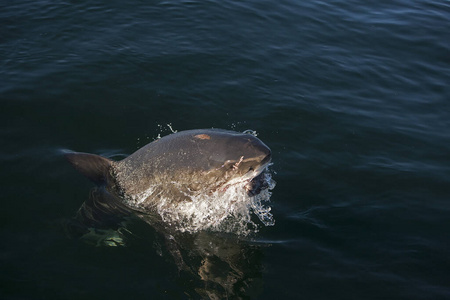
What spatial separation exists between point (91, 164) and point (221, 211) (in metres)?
1.97

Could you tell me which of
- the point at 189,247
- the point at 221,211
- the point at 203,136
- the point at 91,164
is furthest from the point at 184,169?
the point at 91,164

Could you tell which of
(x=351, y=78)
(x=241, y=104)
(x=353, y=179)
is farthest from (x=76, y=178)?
(x=351, y=78)

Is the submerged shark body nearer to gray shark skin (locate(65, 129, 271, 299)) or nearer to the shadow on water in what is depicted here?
gray shark skin (locate(65, 129, 271, 299))

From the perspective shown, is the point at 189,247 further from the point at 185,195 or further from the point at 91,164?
the point at 91,164

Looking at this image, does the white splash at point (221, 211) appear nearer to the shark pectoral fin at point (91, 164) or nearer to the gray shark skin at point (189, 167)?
the gray shark skin at point (189, 167)

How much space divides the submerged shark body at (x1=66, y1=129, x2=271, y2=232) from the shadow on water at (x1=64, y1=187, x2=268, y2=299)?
0.28m

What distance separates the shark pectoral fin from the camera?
21.1 feet

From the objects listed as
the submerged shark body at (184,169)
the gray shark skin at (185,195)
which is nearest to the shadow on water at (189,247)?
the gray shark skin at (185,195)

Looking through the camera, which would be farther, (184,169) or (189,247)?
(189,247)

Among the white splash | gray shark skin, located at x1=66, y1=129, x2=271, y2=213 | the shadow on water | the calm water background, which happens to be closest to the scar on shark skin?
gray shark skin, located at x1=66, y1=129, x2=271, y2=213

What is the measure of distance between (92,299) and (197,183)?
1.89 meters

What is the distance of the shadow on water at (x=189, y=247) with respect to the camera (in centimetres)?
571

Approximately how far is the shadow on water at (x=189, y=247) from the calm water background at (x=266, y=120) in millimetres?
136

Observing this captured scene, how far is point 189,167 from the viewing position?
5.81 metres
